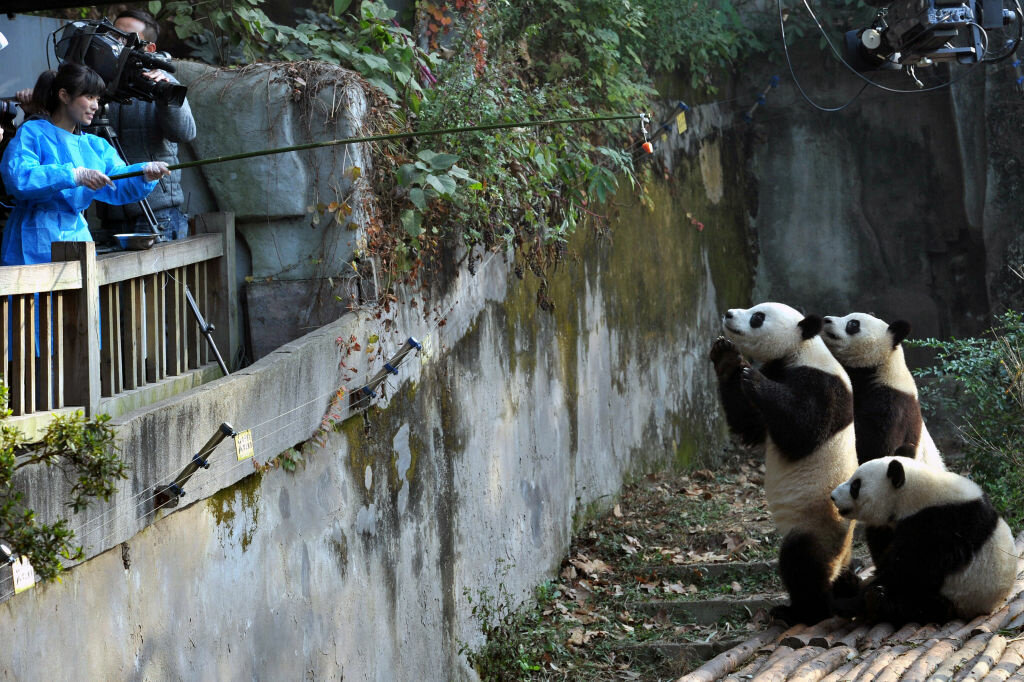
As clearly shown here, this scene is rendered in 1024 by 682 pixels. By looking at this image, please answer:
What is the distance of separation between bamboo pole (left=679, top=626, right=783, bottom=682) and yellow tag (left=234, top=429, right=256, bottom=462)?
70.8 inches

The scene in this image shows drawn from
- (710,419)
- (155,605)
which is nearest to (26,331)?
(155,605)

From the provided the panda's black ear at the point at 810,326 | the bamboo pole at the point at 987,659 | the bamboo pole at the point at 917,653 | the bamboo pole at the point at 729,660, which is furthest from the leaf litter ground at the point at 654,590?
the panda's black ear at the point at 810,326

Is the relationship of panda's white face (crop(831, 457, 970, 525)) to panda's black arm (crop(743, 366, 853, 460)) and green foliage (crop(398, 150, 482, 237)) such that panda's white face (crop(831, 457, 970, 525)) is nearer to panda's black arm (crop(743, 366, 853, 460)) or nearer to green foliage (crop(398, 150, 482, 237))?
panda's black arm (crop(743, 366, 853, 460))

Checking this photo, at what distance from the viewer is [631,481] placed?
28.7 ft

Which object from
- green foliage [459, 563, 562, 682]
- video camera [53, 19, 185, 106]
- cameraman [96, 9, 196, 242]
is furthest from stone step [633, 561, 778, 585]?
video camera [53, 19, 185, 106]

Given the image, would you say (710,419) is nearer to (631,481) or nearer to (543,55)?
(631,481)

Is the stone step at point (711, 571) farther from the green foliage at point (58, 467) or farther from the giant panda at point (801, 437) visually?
the green foliage at point (58, 467)

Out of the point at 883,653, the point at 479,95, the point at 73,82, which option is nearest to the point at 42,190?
the point at 73,82

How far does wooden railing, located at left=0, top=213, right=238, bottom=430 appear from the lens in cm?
330

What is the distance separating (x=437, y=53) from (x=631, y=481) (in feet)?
13.0

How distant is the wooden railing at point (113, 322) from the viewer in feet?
10.8

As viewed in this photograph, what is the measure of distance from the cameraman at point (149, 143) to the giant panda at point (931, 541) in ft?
10.3

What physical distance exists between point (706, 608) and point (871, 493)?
187cm

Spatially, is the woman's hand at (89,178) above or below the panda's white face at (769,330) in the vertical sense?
above
